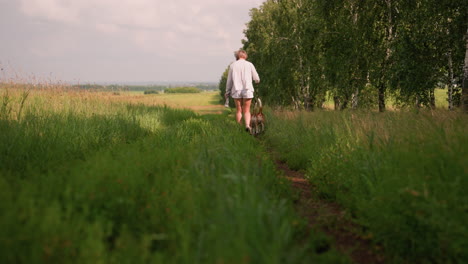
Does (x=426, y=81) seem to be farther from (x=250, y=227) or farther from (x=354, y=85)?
(x=250, y=227)

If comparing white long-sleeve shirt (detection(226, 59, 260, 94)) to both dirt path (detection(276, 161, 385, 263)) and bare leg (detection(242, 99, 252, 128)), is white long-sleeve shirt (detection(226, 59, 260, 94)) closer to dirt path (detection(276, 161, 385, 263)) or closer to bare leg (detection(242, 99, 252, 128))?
bare leg (detection(242, 99, 252, 128))

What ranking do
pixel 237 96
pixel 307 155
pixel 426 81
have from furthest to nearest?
pixel 426 81
pixel 237 96
pixel 307 155

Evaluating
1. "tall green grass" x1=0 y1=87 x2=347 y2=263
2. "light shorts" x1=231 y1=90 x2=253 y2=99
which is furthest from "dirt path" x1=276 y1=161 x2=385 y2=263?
"light shorts" x1=231 y1=90 x2=253 y2=99

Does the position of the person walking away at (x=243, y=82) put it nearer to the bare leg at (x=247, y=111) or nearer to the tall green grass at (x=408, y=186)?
the bare leg at (x=247, y=111)

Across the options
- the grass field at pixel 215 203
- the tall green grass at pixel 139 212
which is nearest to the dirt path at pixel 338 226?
the grass field at pixel 215 203

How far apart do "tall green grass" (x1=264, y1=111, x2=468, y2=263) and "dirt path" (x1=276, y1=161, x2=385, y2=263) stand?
0.12 meters

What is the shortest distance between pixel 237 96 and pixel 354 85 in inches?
232

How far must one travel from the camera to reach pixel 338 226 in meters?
2.89

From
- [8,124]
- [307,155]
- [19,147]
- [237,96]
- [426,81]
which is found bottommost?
[307,155]

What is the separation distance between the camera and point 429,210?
221 centimetres

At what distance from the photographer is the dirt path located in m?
2.40

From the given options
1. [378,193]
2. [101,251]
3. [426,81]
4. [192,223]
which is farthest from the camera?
[426,81]

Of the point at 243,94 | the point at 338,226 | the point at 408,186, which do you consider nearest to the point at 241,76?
the point at 243,94

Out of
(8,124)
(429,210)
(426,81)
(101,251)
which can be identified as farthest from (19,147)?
(426,81)
